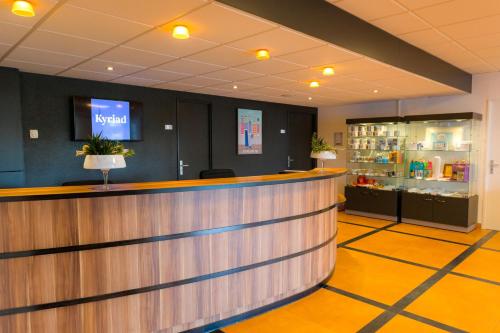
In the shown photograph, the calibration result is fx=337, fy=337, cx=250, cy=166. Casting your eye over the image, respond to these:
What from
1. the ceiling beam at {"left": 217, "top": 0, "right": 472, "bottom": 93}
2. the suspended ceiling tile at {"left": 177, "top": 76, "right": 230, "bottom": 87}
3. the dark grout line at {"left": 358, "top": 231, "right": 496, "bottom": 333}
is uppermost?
the ceiling beam at {"left": 217, "top": 0, "right": 472, "bottom": 93}

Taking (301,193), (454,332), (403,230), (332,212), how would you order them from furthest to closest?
(403,230) < (332,212) < (301,193) < (454,332)

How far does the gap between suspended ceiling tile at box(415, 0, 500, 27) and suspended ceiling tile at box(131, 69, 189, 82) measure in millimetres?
3091

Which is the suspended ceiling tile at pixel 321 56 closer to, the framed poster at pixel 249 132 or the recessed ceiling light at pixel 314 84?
the recessed ceiling light at pixel 314 84

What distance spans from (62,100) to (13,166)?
1191 millimetres

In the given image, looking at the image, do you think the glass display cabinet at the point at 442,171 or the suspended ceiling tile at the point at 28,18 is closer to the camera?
the suspended ceiling tile at the point at 28,18

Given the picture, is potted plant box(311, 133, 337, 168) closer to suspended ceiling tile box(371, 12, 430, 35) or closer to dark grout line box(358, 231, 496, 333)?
suspended ceiling tile box(371, 12, 430, 35)

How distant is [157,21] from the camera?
2.75 meters

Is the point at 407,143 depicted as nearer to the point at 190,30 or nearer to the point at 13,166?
the point at 190,30

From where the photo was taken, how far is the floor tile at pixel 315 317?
2885mm

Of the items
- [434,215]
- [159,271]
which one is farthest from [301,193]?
[434,215]

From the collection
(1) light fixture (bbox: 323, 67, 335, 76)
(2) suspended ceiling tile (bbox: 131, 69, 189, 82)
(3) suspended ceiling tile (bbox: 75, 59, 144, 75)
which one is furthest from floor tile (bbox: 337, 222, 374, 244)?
(3) suspended ceiling tile (bbox: 75, 59, 144, 75)

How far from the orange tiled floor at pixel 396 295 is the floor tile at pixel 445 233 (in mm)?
324

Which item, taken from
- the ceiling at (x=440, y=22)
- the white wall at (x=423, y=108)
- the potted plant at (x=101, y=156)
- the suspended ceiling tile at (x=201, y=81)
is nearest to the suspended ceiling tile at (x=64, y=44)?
the potted plant at (x=101, y=156)

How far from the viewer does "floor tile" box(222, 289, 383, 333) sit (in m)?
2.88
